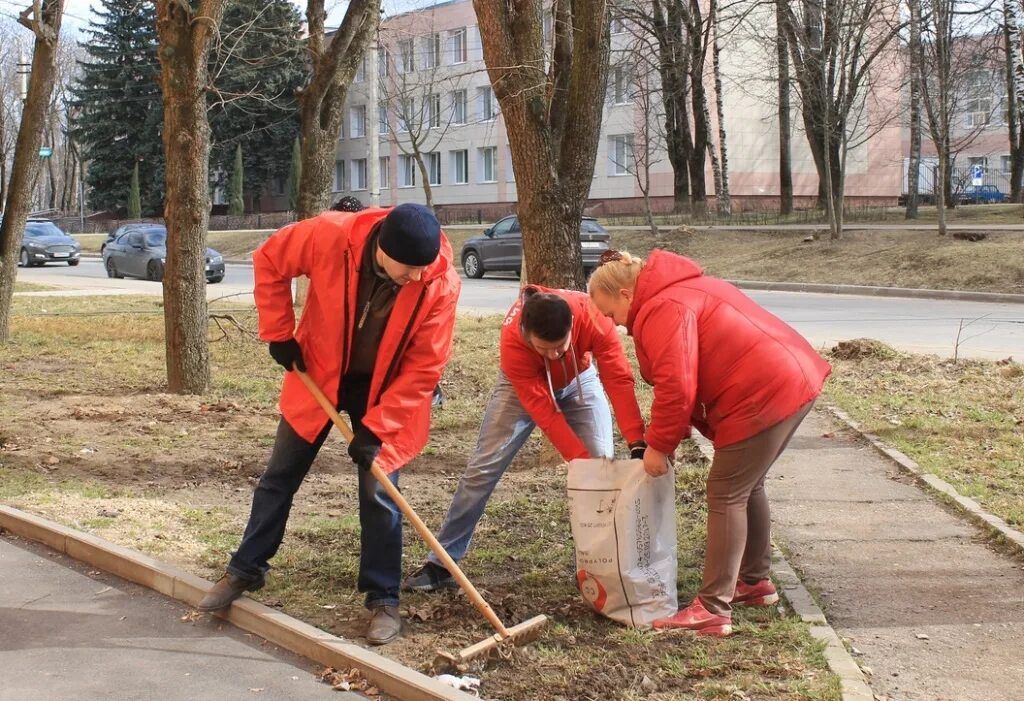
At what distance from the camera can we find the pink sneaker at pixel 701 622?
4.65 m

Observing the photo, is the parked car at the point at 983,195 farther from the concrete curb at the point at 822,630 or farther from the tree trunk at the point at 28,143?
the concrete curb at the point at 822,630

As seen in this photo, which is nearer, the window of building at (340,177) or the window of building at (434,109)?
the window of building at (434,109)

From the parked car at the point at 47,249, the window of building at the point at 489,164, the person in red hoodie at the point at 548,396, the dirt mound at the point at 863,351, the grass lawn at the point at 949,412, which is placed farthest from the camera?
the window of building at the point at 489,164

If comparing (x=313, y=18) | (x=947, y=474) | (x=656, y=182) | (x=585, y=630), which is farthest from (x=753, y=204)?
(x=585, y=630)

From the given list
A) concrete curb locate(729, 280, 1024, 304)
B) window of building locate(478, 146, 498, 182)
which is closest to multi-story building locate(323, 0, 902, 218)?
window of building locate(478, 146, 498, 182)

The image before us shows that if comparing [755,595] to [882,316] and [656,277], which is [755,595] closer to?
[656,277]

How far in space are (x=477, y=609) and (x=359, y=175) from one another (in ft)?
204

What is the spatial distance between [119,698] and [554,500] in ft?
10.7

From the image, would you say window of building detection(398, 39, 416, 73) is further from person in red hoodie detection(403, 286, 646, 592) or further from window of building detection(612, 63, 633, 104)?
person in red hoodie detection(403, 286, 646, 592)

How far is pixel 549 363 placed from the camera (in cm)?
517

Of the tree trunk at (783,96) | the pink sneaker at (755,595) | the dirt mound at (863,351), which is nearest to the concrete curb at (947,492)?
the pink sneaker at (755,595)

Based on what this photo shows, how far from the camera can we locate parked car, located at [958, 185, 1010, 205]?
46.0m

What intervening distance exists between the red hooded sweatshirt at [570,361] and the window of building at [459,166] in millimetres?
52743

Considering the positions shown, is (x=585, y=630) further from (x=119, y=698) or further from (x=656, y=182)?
(x=656, y=182)
